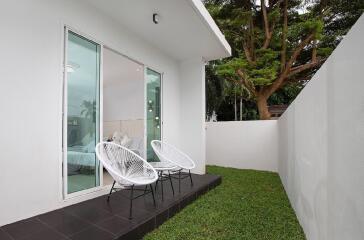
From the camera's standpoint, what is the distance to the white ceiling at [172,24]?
332 centimetres

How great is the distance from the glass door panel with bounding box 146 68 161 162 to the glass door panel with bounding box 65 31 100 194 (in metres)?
1.43

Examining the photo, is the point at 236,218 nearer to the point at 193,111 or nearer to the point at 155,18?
the point at 193,111

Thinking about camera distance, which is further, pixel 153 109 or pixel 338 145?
pixel 153 109

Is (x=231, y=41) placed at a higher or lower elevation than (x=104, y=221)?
higher

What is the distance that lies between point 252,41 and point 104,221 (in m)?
7.58

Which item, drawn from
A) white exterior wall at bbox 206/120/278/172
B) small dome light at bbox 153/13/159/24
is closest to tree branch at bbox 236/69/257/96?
white exterior wall at bbox 206/120/278/172

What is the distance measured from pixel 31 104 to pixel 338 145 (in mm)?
2982

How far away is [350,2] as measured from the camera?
23.2 feet

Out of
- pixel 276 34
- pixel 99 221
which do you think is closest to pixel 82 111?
pixel 99 221

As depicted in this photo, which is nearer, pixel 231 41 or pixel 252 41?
pixel 252 41

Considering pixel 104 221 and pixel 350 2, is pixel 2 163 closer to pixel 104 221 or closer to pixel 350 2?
pixel 104 221

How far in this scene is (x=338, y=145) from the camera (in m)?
1.31

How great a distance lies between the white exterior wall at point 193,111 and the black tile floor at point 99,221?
2.14 m

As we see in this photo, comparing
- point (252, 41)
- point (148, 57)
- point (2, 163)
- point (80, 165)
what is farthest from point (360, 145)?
point (252, 41)
